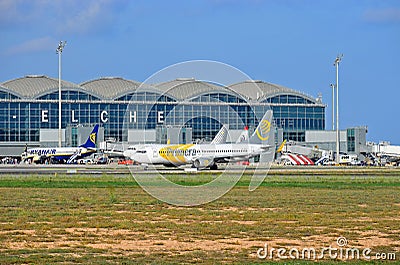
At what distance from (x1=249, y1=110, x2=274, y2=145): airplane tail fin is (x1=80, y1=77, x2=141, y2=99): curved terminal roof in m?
114

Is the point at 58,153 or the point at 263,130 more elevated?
the point at 263,130

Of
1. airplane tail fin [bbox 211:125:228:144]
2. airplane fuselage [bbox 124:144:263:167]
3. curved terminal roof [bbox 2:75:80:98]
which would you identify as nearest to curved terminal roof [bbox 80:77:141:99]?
curved terminal roof [bbox 2:75:80:98]

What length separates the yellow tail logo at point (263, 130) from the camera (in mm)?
47219

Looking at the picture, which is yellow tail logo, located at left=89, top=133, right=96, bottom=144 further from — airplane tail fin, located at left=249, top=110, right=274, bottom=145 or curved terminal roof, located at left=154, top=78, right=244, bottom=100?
airplane tail fin, located at left=249, top=110, right=274, bottom=145

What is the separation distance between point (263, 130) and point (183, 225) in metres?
16.9

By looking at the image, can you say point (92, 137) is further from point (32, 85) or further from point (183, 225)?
point (183, 225)

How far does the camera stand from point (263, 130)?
159 feet

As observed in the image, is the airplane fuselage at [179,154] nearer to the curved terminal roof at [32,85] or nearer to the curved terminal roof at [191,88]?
the curved terminal roof at [191,88]

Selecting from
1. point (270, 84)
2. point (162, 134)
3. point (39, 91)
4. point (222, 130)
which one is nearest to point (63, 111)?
point (39, 91)

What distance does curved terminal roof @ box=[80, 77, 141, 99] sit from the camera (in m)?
166

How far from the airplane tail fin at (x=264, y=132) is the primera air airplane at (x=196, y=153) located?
103 cm

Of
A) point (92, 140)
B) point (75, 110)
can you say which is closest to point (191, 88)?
point (92, 140)

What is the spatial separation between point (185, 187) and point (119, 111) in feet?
369

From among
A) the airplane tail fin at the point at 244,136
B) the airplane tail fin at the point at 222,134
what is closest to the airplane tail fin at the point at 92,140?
the airplane tail fin at the point at 222,134
